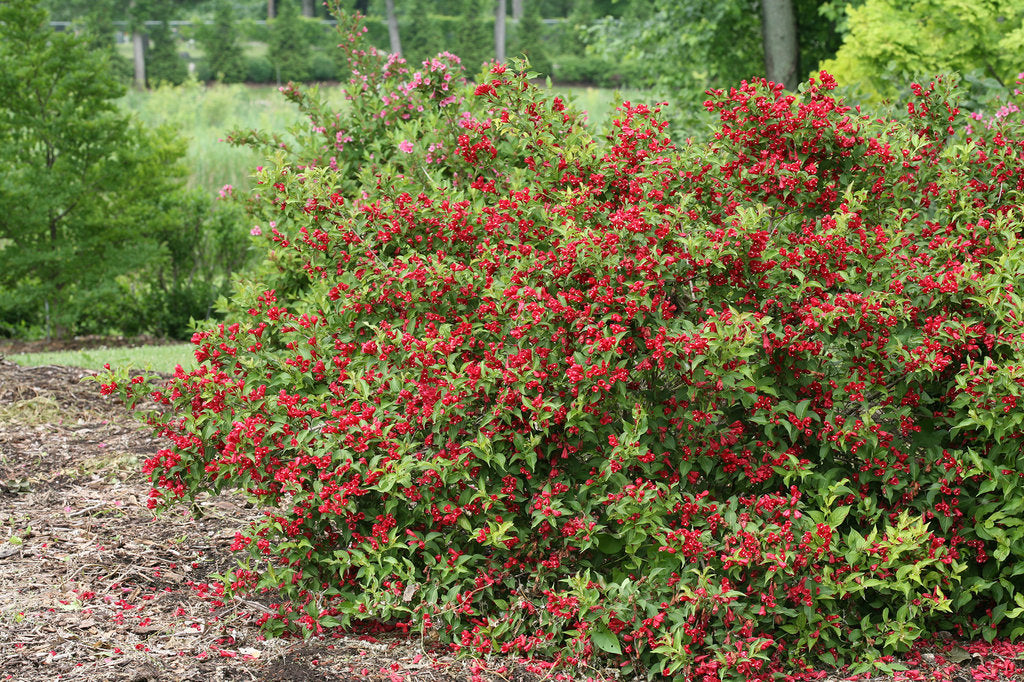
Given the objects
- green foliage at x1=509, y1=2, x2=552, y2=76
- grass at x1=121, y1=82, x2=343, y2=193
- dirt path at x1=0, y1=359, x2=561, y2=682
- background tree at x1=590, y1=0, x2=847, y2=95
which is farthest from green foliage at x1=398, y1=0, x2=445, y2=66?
dirt path at x1=0, y1=359, x2=561, y2=682

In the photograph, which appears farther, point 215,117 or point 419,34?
point 419,34

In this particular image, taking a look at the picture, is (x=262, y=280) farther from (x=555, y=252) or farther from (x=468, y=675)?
(x=468, y=675)

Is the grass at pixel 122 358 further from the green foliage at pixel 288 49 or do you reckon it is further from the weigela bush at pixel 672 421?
the green foliage at pixel 288 49

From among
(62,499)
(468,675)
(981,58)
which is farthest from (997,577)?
(981,58)

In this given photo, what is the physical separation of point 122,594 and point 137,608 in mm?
165

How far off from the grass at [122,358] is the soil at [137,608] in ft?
6.68

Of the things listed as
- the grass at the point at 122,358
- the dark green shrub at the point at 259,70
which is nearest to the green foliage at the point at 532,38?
the dark green shrub at the point at 259,70

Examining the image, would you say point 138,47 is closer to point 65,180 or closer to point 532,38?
point 532,38

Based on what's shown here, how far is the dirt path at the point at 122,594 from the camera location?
129 inches

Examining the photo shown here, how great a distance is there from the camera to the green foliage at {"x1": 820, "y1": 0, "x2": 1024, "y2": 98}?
→ 9648 mm

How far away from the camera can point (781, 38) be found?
11594 millimetres

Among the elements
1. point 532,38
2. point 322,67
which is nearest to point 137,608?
point 532,38

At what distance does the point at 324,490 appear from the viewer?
328 cm

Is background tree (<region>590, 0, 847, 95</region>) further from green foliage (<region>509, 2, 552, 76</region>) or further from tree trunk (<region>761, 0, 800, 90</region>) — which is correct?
green foliage (<region>509, 2, 552, 76</region>)
